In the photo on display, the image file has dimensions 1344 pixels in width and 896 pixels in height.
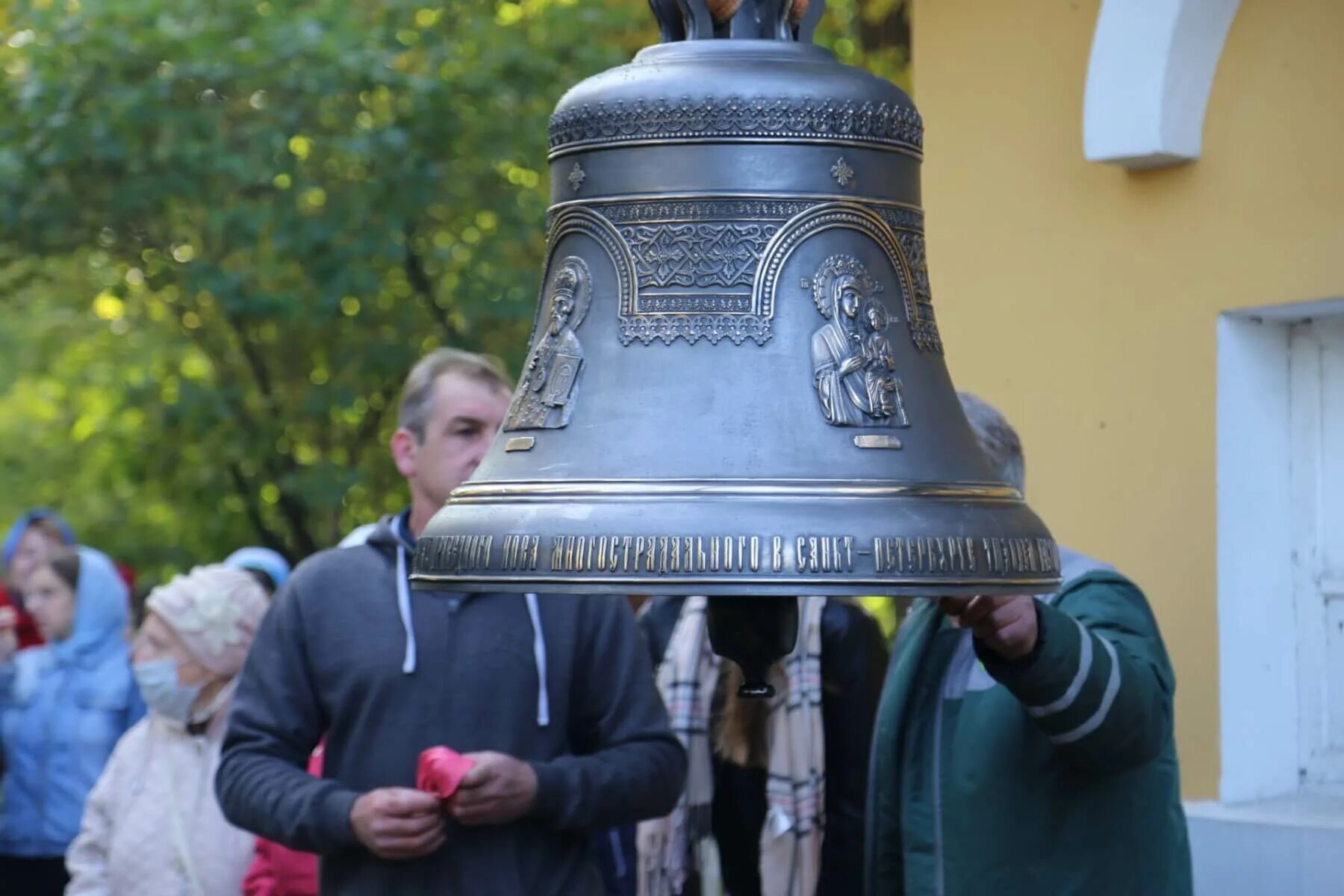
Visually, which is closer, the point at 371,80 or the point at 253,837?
the point at 253,837

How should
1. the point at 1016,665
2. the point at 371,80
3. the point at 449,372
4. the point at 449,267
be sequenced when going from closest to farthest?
the point at 1016,665 < the point at 449,372 < the point at 371,80 < the point at 449,267

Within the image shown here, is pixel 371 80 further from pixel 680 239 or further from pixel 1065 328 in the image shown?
pixel 680 239

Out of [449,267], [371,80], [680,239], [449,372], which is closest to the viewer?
[680,239]

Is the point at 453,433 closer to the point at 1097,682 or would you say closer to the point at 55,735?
the point at 1097,682

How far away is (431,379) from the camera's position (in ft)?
13.8

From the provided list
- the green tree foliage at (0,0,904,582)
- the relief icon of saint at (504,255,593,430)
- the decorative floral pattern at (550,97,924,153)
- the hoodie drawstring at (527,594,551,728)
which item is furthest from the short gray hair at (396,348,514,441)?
the green tree foliage at (0,0,904,582)

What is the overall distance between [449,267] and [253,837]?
3.83 m

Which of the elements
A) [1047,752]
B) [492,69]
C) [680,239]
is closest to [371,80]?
[492,69]

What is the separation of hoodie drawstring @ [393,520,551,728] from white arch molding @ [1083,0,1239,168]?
164 centimetres

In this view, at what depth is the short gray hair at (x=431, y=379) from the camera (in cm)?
415

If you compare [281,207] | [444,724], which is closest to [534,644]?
[444,724]

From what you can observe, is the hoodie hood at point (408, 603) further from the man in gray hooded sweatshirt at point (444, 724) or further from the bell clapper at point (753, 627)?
the bell clapper at point (753, 627)

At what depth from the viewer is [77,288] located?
9117 mm

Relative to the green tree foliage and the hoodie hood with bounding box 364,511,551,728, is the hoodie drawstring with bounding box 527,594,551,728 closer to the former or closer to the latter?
the hoodie hood with bounding box 364,511,551,728
